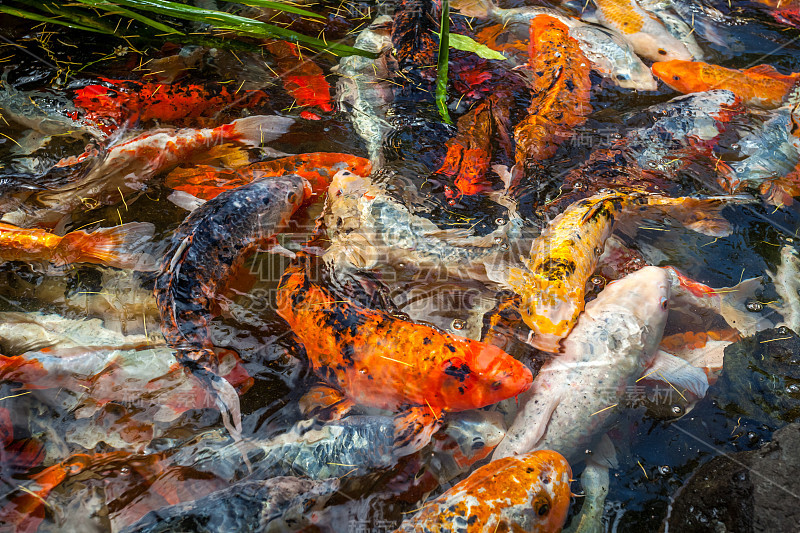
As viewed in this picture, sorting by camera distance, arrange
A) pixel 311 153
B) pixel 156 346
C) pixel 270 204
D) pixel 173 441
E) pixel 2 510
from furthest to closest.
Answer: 1. pixel 311 153
2. pixel 270 204
3. pixel 156 346
4. pixel 173 441
5. pixel 2 510

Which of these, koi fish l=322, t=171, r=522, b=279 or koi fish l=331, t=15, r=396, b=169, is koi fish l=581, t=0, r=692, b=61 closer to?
koi fish l=331, t=15, r=396, b=169

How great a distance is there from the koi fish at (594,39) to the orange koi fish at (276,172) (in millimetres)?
2328

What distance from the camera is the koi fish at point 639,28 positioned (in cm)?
499

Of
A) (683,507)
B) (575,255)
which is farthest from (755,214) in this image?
(683,507)

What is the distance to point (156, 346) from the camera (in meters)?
2.96

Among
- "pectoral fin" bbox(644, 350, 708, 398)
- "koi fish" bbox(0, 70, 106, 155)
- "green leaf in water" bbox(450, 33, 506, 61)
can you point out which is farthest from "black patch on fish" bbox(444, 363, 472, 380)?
"koi fish" bbox(0, 70, 106, 155)

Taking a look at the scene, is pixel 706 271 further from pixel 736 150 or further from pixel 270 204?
pixel 270 204

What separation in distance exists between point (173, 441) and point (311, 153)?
2.44 meters

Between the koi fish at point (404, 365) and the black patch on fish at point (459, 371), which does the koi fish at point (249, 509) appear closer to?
the koi fish at point (404, 365)

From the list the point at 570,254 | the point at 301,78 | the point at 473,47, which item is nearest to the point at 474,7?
the point at 473,47

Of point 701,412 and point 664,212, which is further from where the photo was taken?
point 664,212

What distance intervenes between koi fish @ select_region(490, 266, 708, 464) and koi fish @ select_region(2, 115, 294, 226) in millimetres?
3107

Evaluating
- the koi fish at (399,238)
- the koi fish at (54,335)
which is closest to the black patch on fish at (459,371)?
the koi fish at (399,238)

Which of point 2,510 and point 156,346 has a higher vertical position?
point 156,346
